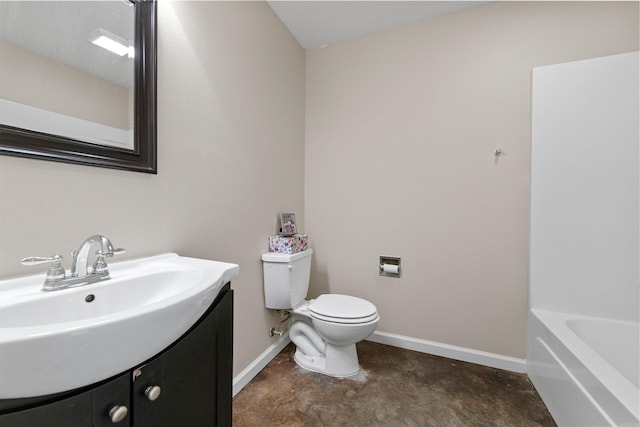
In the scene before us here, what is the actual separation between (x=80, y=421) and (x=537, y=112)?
231 cm

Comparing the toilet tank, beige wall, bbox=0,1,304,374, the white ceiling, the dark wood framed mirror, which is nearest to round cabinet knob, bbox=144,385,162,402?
beige wall, bbox=0,1,304,374

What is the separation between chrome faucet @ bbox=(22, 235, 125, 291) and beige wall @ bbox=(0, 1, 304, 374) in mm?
100

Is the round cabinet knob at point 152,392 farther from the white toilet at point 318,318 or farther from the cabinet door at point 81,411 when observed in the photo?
the white toilet at point 318,318

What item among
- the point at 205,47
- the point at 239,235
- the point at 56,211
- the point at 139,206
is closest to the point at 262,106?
the point at 205,47

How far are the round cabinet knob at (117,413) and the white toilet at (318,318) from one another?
44.0 inches

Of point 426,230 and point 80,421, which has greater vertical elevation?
point 426,230

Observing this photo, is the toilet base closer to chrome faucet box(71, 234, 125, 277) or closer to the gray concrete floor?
the gray concrete floor

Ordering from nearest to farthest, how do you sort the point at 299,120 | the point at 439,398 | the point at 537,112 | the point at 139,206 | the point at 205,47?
the point at 139,206
the point at 205,47
the point at 439,398
the point at 537,112
the point at 299,120

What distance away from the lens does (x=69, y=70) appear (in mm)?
853

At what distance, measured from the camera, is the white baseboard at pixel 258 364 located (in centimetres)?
149

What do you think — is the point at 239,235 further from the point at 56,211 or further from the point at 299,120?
the point at 299,120

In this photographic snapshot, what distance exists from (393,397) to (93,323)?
1.51 meters

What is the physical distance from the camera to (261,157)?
1.71 meters

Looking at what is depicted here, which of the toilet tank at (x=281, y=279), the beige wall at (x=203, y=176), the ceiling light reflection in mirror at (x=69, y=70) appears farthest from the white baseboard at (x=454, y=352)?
the ceiling light reflection in mirror at (x=69, y=70)
